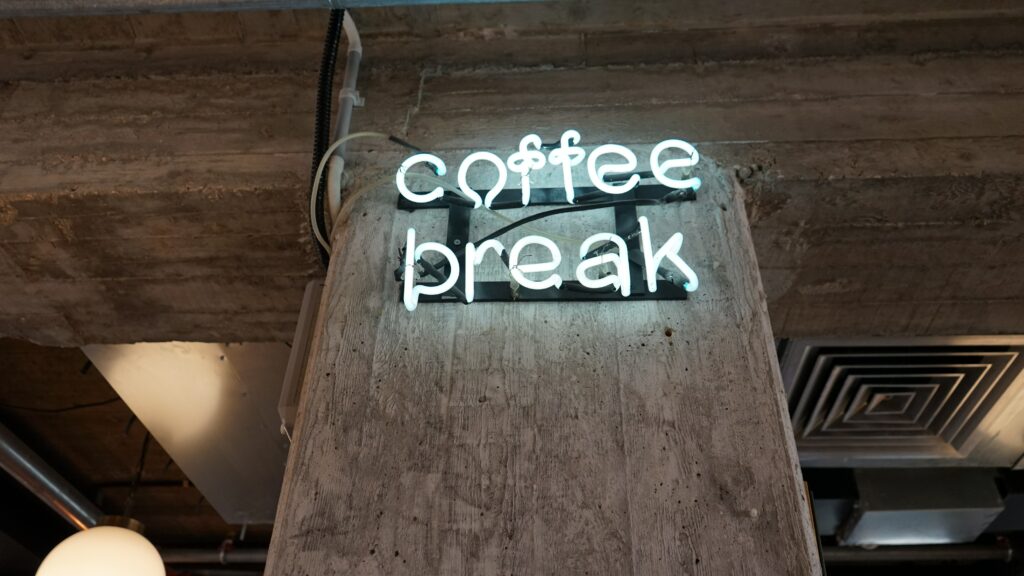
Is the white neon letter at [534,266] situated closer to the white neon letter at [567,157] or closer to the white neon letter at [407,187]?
the white neon letter at [567,157]

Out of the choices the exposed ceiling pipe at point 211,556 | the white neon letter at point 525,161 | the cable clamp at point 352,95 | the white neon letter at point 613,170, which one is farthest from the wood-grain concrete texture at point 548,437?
the exposed ceiling pipe at point 211,556

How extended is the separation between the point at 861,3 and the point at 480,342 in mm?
1879

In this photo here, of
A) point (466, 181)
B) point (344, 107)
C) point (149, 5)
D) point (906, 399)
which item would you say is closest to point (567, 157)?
point (466, 181)

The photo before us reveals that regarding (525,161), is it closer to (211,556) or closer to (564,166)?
(564,166)

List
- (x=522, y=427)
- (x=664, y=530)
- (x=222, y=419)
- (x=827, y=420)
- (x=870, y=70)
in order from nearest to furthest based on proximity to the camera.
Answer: (x=664, y=530), (x=522, y=427), (x=870, y=70), (x=827, y=420), (x=222, y=419)

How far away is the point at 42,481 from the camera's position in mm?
4828

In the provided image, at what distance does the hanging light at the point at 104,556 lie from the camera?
370cm

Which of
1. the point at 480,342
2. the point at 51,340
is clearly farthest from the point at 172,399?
the point at 480,342

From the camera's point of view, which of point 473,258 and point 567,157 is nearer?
point 473,258

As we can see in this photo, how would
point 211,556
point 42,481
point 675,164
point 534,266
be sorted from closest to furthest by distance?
point 534,266, point 675,164, point 42,481, point 211,556

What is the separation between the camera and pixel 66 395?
4922 millimetres

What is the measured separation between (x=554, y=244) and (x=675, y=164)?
45 cm

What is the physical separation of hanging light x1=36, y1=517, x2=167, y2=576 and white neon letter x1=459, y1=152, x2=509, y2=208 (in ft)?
9.36

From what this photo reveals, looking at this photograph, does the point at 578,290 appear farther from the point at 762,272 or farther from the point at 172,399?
the point at 172,399
